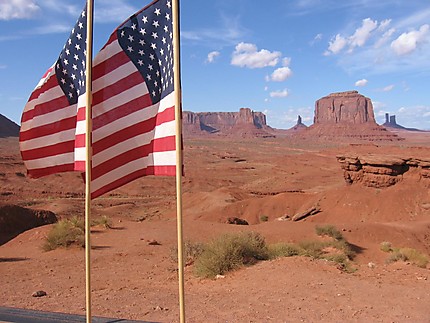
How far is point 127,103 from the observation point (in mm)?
4945

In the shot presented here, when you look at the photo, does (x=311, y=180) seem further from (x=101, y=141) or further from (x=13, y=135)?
(x=13, y=135)

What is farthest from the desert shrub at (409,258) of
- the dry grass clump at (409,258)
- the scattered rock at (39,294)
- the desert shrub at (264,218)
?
the desert shrub at (264,218)

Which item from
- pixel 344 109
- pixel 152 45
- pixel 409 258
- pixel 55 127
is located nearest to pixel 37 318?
pixel 55 127

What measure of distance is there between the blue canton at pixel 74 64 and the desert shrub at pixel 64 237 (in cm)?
1018

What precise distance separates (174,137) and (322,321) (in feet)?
13.3

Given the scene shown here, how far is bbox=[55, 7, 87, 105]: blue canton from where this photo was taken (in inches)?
199

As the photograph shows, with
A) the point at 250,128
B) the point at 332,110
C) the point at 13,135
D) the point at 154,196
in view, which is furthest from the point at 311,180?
the point at 250,128

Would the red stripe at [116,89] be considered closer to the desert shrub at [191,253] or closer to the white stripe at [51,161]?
the white stripe at [51,161]

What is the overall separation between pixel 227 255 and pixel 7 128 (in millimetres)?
108632

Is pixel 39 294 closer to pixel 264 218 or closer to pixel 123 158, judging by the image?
pixel 123 158

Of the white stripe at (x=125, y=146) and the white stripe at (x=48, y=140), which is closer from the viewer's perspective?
the white stripe at (x=125, y=146)

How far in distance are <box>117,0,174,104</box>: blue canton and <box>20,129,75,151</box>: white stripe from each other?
4.06ft

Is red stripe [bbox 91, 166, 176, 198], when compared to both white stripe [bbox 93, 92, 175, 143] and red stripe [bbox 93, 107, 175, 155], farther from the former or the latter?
white stripe [bbox 93, 92, 175, 143]

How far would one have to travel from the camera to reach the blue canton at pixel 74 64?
507 cm
